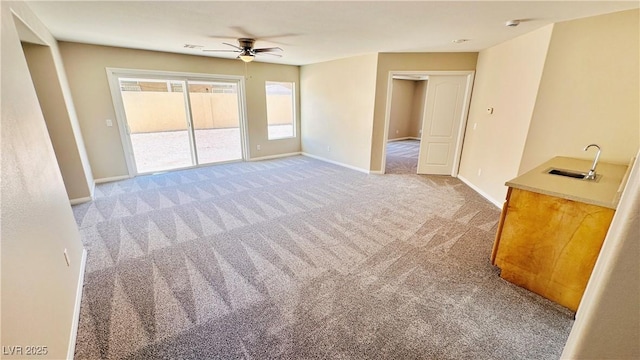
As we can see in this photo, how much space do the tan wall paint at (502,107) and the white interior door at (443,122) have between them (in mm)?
240

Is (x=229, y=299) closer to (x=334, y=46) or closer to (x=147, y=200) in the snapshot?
(x=147, y=200)

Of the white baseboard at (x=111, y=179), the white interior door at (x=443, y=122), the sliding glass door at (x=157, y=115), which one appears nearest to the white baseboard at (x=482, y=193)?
the white interior door at (x=443, y=122)

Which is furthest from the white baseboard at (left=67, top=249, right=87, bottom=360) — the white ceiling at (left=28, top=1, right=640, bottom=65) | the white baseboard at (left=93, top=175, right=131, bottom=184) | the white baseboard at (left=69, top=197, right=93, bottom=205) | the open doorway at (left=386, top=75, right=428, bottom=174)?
the open doorway at (left=386, top=75, right=428, bottom=174)

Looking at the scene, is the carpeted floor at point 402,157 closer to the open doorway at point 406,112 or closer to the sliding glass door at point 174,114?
the open doorway at point 406,112

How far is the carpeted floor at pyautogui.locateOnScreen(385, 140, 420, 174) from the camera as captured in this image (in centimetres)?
584

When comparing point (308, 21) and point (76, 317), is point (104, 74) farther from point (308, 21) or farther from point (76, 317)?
point (76, 317)

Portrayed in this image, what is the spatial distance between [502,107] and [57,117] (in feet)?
21.4

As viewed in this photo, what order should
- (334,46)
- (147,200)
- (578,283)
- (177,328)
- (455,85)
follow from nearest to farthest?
(177,328) → (578,283) → (147,200) → (334,46) → (455,85)

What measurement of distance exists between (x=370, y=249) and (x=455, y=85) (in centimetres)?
399

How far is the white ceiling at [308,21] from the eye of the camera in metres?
2.38

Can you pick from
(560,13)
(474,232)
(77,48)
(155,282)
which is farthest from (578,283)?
(77,48)

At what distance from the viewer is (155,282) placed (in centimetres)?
218

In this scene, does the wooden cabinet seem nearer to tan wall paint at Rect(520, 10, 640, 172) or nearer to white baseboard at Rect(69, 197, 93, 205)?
tan wall paint at Rect(520, 10, 640, 172)

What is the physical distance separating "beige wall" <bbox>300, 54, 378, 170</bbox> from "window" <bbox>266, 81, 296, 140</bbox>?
0.36 metres
